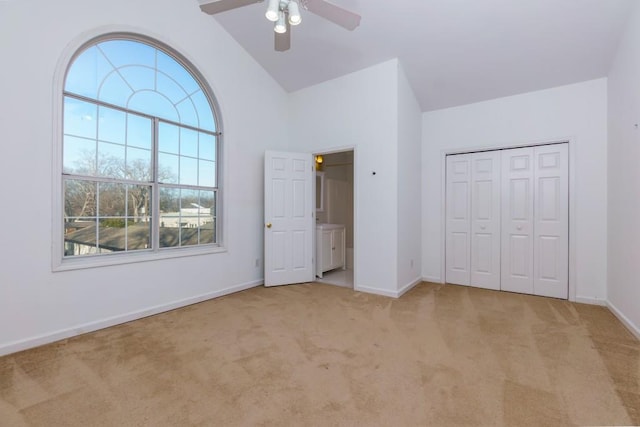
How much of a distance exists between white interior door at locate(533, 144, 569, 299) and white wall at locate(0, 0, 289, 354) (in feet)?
13.3

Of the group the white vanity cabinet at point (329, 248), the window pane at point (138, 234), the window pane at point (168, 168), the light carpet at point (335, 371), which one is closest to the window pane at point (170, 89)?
the window pane at point (168, 168)

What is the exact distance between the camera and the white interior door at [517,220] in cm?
386

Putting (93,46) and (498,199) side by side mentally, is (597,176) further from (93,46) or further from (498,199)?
(93,46)

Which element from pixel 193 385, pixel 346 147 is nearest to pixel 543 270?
pixel 346 147

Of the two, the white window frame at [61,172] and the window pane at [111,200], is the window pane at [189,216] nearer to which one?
the white window frame at [61,172]

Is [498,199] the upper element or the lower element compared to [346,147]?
lower

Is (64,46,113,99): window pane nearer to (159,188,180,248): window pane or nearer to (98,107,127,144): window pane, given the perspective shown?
(98,107,127,144): window pane

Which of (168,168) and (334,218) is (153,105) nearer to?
(168,168)

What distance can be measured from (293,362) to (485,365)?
1.36m

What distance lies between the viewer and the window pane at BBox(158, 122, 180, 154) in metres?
3.35

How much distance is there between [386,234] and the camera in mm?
3756

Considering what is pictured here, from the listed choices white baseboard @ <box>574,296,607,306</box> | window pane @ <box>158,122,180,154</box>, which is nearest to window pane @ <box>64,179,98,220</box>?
window pane @ <box>158,122,180,154</box>

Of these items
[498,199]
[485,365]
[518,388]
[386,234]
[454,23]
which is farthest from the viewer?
[498,199]

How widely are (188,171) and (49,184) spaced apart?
1.37 m
